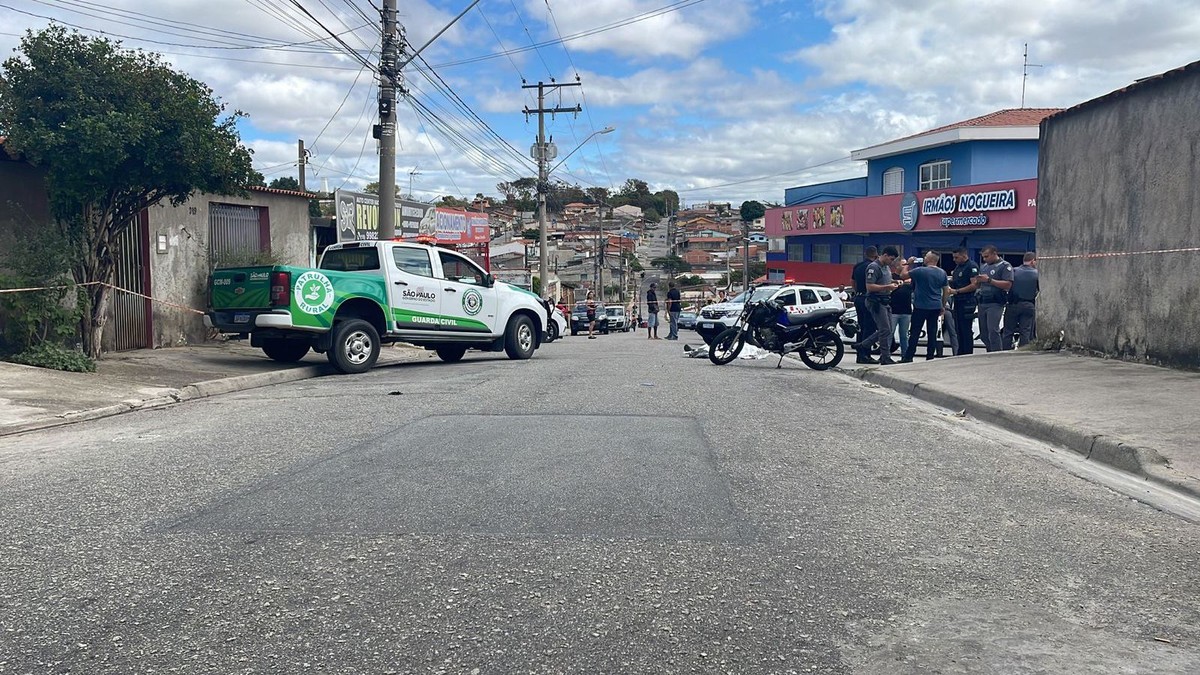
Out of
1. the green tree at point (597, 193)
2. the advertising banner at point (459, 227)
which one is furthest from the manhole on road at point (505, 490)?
the green tree at point (597, 193)

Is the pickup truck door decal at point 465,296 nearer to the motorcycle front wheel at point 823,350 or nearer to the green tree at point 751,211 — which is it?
the motorcycle front wheel at point 823,350

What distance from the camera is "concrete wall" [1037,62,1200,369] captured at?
1042 cm

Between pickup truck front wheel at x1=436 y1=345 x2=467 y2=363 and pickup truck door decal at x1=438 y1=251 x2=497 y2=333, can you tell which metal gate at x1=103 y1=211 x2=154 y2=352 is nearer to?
pickup truck door decal at x1=438 y1=251 x2=497 y2=333

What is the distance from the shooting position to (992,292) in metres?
14.3

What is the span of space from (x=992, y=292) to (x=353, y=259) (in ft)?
31.3

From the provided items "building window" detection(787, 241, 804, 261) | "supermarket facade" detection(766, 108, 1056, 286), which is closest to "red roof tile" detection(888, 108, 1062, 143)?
"supermarket facade" detection(766, 108, 1056, 286)

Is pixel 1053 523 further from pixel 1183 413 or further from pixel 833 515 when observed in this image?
pixel 1183 413

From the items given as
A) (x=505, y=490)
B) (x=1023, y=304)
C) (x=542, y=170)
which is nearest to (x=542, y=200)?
(x=542, y=170)

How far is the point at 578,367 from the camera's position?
14828 millimetres

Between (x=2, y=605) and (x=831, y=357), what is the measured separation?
12.5m

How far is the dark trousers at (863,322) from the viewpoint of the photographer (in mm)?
15297

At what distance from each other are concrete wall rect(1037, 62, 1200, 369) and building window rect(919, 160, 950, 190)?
25.0m

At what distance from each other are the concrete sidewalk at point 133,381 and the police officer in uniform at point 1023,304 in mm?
9894

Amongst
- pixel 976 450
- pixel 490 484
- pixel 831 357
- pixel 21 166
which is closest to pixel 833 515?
pixel 490 484
